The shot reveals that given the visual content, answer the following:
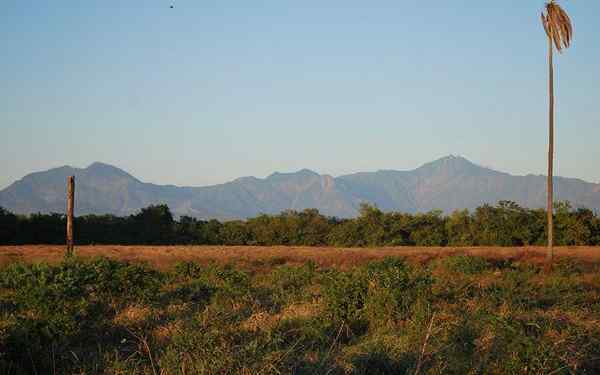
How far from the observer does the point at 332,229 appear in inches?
2282

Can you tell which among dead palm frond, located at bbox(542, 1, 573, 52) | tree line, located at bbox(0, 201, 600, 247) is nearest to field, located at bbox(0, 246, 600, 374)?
dead palm frond, located at bbox(542, 1, 573, 52)

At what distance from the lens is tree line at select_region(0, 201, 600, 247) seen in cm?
5016

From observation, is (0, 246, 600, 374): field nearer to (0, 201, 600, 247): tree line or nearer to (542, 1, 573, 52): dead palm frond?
(542, 1, 573, 52): dead palm frond

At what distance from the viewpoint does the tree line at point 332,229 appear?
50156mm

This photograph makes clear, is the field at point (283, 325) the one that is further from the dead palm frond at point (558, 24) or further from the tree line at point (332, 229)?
the tree line at point (332, 229)

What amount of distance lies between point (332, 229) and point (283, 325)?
49.1 metres

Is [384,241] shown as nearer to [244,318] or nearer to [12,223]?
[12,223]

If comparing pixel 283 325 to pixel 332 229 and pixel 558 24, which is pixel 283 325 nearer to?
pixel 558 24

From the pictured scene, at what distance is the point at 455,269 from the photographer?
795 inches

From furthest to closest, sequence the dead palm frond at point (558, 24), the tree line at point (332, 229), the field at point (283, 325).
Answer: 1. the tree line at point (332, 229)
2. the dead palm frond at point (558, 24)
3. the field at point (283, 325)

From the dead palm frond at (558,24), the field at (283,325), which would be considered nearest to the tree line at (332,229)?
the dead palm frond at (558,24)

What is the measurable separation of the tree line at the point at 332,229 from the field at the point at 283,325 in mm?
37726

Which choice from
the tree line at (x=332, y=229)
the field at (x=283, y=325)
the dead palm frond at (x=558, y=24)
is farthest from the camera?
the tree line at (x=332, y=229)

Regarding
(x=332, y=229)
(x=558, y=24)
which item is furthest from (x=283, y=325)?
(x=332, y=229)
